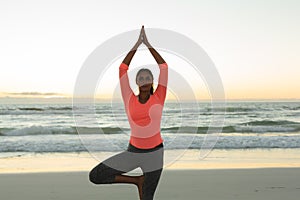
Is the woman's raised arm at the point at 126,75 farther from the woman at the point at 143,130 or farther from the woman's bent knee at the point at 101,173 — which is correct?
the woman's bent knee at the point at 101,173

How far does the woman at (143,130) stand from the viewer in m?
4.57

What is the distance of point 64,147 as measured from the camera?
48.1 feet

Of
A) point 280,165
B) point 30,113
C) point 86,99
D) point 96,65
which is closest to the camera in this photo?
point 96,65

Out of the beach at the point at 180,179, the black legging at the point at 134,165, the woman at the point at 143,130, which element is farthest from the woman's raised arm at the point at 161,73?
the beach at the point at 180,179

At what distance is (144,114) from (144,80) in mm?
363

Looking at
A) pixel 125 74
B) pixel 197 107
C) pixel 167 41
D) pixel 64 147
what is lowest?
pixel 64 147

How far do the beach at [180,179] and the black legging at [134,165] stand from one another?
1790mm

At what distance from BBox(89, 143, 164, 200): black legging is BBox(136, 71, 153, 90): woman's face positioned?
602mm

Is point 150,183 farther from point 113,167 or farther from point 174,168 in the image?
point 174,168

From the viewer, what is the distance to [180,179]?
8828 mm

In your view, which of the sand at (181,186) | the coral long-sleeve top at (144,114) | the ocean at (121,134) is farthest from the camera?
the sand at (181,186)

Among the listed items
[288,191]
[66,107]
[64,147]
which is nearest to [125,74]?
[288,191]

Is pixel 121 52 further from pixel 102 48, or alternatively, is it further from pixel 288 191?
pixel 288 191

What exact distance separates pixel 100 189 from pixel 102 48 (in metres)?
3.79
